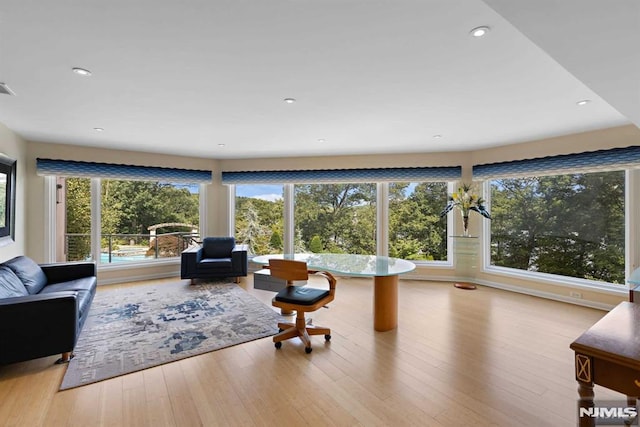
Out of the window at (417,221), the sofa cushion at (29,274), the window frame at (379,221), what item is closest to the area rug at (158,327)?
the sofa cushion at (29,274)

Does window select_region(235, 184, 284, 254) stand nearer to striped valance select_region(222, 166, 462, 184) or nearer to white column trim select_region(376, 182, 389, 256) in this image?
striped valance select_region(222, 166, 462, 184)

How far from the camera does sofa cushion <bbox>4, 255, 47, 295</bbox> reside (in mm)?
2846

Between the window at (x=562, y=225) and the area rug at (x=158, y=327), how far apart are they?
12.8 ft

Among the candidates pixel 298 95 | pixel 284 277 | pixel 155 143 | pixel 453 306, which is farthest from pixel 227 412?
pixel 155 143

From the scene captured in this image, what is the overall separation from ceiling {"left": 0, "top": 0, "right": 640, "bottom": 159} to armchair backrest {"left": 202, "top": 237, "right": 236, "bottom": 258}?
84.8 inches

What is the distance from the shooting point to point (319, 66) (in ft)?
6.64

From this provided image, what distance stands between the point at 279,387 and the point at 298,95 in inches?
92.6

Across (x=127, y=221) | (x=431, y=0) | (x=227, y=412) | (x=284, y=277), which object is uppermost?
(x=431, y=0)

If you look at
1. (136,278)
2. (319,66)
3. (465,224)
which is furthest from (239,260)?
(465,224)

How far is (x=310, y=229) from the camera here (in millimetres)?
5734

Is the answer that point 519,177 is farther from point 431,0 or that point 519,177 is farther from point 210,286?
point 210,286

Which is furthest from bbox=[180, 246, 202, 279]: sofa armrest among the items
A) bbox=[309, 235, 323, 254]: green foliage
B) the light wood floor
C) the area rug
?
the light wood floor

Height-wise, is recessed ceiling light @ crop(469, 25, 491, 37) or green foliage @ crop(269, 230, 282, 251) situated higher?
recessed ceiling light @ crop(469, 25, 491, 37)

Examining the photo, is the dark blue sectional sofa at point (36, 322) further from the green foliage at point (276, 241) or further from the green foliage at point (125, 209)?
the green foliage at point (276, 241)
